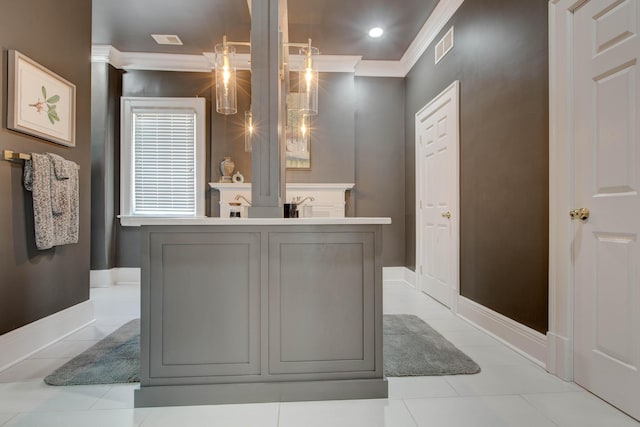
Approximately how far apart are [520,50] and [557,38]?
372 mm

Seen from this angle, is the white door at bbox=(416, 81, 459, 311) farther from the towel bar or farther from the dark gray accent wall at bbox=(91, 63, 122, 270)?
the dark gray accent wall at bbox=(91, 63, 122, 270)

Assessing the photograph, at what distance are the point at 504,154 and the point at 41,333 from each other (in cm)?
361

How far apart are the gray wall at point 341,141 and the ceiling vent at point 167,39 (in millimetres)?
516

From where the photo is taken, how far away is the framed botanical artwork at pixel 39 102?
2.23 meters

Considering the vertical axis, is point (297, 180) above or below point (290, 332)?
above

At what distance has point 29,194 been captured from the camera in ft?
7.82

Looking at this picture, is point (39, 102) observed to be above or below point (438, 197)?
above

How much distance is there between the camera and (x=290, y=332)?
1.75 meters

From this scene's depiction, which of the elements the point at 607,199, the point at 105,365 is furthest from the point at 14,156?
the point at 607,199

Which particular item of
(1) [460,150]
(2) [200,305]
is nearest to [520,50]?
(1) [460,150]

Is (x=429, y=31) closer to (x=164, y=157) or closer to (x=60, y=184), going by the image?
(x=164, y=157)

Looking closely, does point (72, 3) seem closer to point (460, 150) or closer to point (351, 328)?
point (351, 328)

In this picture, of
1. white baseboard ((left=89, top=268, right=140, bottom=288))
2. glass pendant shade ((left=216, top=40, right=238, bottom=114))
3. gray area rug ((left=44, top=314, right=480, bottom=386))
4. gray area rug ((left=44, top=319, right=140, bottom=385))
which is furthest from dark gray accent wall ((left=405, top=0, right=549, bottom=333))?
white baseboard ((left=89, top=268, right=140, bottom=288))

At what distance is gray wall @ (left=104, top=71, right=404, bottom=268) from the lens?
15.5ft
